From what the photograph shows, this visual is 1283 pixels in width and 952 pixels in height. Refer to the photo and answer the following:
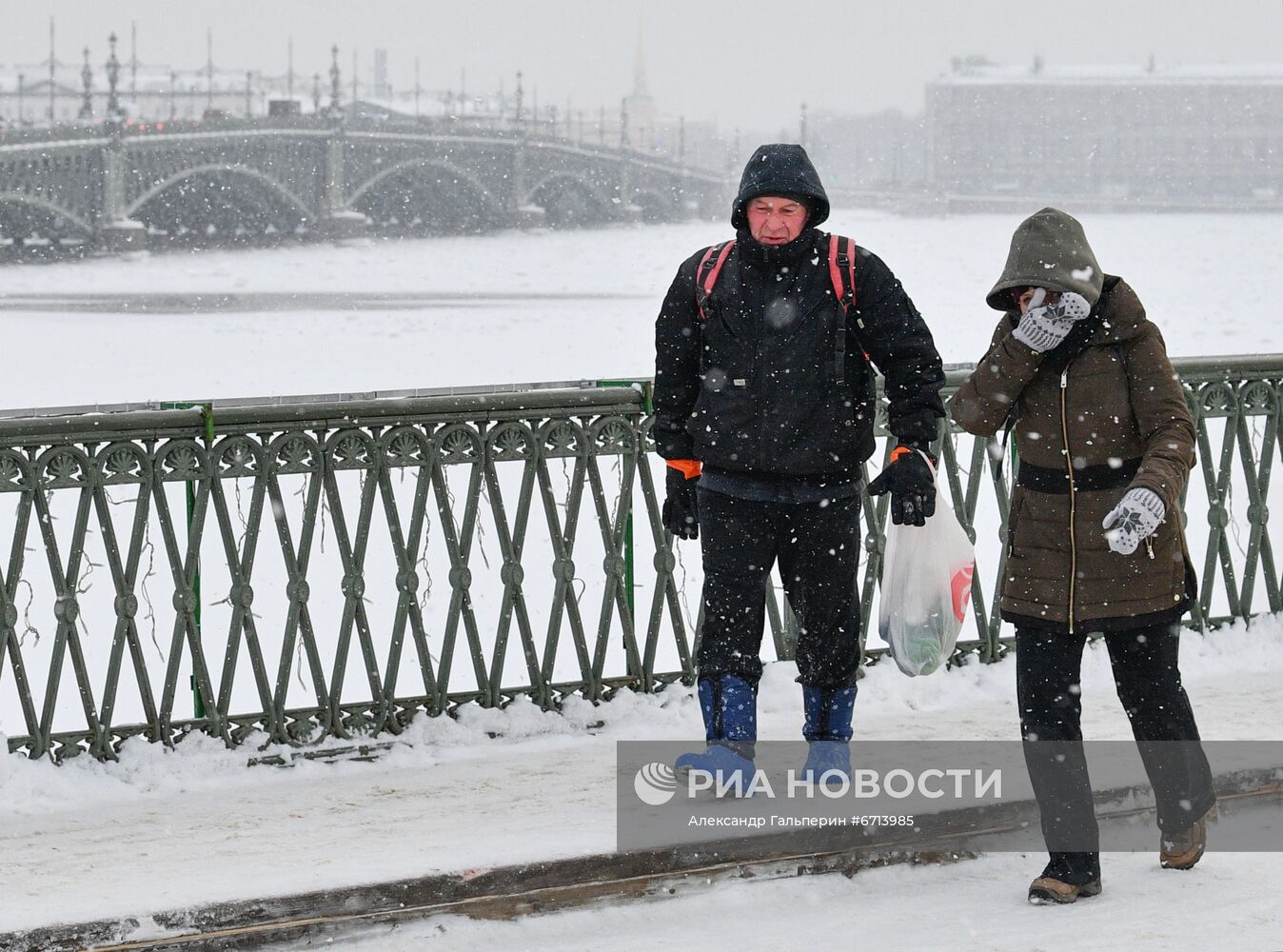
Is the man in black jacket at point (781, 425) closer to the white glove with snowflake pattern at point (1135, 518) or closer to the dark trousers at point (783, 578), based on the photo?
the dark trousers at point (783, 578)

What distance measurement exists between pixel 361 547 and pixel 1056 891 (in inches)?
90.6

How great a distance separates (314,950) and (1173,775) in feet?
6.46

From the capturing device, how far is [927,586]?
4516mm

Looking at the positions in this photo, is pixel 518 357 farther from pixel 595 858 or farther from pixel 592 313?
pixel 595 858

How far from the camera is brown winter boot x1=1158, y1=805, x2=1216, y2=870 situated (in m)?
4.20

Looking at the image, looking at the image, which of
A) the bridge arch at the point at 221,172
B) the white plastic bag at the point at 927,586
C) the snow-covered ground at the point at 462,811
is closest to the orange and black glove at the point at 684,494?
the white plastic bag at the point at 927,586

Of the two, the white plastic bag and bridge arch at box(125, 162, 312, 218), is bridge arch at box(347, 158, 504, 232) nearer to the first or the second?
bridge arch at box(125, 162, 312, 218)

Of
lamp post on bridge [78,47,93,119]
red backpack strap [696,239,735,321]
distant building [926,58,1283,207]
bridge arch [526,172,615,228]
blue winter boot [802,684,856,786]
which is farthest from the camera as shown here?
distant building [926,58,1283,207]

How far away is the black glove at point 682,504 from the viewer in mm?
4559

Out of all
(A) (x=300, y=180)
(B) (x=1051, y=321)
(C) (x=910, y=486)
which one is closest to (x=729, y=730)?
(C) (x=910, y=486)

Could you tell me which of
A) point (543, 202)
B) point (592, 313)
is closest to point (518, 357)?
point (592, 313)

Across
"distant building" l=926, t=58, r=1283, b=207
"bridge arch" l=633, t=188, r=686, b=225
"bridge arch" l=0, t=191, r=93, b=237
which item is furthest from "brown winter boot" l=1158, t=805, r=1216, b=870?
"distant building" l=926, t=58, r=1283, b=207

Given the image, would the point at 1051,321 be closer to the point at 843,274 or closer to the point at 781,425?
the point at 843,274

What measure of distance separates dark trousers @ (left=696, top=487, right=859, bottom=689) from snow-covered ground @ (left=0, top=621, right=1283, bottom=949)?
533 mm
